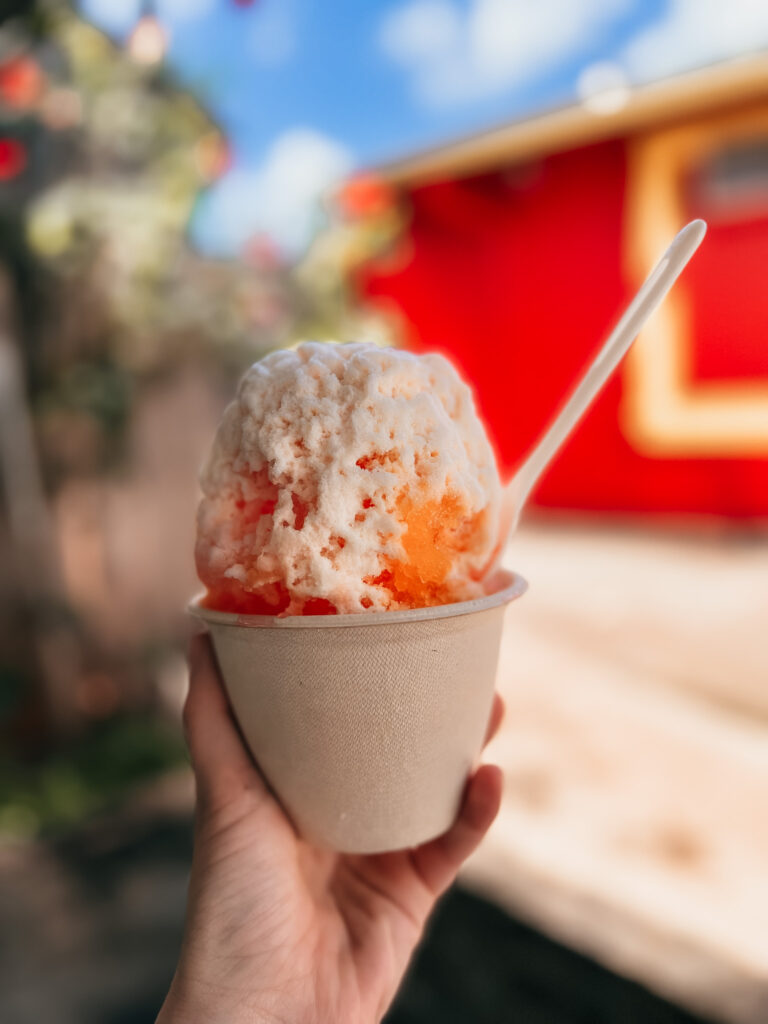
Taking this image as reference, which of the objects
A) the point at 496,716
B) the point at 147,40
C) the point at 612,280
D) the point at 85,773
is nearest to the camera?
the point at 496,716

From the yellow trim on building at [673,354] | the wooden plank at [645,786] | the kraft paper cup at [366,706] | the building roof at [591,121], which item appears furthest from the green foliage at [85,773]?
the building roof at [591,121]

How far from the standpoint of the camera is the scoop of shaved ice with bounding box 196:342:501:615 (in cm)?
87

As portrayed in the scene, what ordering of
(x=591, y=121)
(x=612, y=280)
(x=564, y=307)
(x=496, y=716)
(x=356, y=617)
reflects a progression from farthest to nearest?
(x=564, y=307) < (x=612, y=280) < (x=591, y=121) < (x=496, y=716) < (x=356, y=617)

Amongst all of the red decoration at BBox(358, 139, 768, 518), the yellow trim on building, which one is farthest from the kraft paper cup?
the yellow trim on building

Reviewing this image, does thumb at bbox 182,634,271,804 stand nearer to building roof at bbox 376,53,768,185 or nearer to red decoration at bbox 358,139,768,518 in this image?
red decoration at bbox 358,139,768,518

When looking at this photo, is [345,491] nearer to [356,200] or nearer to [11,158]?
[11,158]

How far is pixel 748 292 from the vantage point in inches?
225

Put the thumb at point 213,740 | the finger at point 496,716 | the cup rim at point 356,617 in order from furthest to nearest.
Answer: the finger at point 496,716 < the thumb at point 213,740 < the cup rim at point 356,617

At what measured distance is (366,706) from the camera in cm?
89

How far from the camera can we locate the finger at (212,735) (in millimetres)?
978

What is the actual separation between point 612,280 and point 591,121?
4.16 ft

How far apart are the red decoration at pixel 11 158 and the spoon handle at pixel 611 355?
2729mm

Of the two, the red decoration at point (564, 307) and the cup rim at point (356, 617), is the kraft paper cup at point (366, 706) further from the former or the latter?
the red decoration at point (564, 307)

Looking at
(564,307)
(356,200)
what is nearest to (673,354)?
(564,307)
